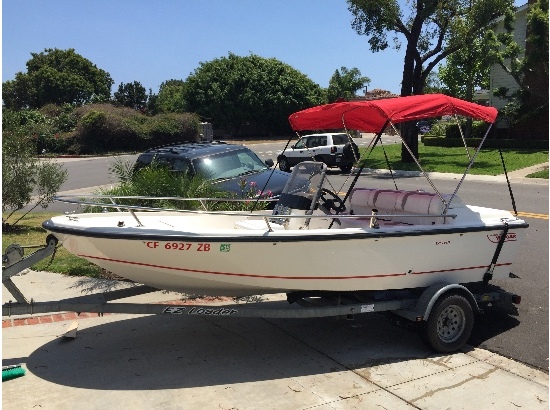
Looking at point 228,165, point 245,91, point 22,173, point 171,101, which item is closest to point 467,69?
point 228,165

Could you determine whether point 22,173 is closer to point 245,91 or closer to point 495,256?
point 495,256

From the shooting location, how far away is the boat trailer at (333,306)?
16.9 ft

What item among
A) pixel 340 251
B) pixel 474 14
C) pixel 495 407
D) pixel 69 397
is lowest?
pixel 495 407

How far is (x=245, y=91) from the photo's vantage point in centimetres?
5300

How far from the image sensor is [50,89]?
70.8 metres

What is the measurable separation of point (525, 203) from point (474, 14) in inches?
487

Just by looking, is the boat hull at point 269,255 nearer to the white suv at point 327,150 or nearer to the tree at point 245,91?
the white suv at point 327,150

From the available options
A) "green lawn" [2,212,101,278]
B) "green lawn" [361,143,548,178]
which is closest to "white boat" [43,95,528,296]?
"green lawn" [2,212,101,278]

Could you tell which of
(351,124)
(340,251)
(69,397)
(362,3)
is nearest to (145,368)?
(69,397)

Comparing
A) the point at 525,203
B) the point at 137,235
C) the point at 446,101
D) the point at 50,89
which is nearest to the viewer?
the point at 137,235

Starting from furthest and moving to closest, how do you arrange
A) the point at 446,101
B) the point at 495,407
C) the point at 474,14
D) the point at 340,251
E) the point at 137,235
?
the point at 474,14, the point at 446,101, the point at 340,251, the point at 137,235, the point at 495,407

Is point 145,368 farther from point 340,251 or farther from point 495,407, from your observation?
point 495,407

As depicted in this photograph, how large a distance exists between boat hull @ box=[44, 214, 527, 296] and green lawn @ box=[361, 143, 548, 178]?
1776cm

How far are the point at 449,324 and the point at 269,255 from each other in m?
1.94
